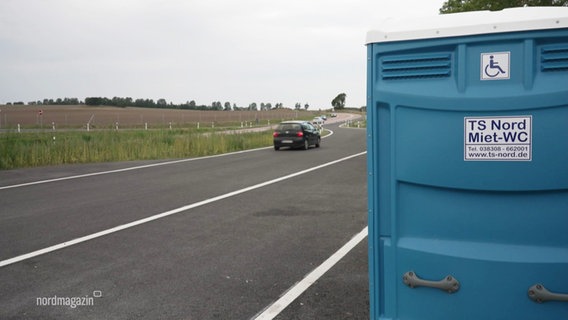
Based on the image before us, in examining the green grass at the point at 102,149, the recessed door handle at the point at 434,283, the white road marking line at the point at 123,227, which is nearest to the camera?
the recessed door handle at the point at 434,283

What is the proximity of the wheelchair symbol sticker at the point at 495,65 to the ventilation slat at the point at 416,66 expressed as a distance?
0.63 feet

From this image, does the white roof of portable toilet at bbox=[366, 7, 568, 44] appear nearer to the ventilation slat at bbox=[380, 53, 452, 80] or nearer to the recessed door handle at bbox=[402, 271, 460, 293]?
the ventilation slat at bbox=[380, 53, 452, 80]

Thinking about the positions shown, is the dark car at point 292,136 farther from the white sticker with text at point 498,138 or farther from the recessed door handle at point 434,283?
the white sticker with text at point 498,138

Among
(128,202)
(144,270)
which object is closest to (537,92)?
(144,270)

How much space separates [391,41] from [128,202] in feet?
25.2

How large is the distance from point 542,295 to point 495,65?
133cm

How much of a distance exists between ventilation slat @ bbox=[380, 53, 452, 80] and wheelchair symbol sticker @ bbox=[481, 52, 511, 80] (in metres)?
0.19

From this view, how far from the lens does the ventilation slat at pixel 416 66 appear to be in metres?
3.04

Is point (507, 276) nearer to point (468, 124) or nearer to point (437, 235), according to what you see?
point (437, 235)

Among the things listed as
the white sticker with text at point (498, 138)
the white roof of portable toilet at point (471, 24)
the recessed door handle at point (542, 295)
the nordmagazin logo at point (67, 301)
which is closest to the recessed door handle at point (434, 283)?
the recessed door handle at point (542, 295)

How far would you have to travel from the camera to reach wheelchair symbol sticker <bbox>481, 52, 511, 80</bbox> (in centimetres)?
289

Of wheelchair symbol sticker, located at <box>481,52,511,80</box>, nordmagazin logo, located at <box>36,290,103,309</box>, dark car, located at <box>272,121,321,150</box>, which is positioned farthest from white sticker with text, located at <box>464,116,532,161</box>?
dark car, located at <box>272,121,321,150</box>

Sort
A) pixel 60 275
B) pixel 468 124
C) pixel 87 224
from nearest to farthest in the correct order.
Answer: pixel 468 124 < pixel 60 275 < pixel 87 224

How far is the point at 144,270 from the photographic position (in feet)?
18.2
